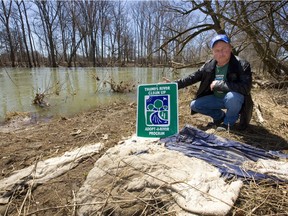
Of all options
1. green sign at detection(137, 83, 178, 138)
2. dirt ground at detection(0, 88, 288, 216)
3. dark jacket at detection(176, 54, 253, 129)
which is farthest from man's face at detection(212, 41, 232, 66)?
dirt ground at detection(0, 88, 288, 216)

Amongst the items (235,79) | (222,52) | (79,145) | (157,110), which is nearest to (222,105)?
(235,79)

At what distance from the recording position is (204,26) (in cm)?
698

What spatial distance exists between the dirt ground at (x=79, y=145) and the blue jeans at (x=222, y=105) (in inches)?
7.8

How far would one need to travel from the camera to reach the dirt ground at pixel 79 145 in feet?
4.43

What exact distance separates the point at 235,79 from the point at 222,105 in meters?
0.36

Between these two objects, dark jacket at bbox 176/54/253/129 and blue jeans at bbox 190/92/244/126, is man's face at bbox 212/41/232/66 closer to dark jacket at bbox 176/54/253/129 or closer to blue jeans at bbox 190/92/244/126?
dark jacket at bbox 176/54/253/129

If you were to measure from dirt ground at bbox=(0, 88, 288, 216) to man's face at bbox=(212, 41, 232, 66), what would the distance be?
32.4 inches

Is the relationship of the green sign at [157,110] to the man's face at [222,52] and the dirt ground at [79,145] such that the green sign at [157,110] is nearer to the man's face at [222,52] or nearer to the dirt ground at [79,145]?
the dirt ground at [79,145]

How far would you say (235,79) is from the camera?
238 cm

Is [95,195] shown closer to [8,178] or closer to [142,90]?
[8,178]

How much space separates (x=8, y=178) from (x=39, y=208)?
0.56 meters

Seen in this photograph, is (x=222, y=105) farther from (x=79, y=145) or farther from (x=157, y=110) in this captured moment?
(x=79, y=145)

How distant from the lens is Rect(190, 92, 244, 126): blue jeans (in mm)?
2344

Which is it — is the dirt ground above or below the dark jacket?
below
